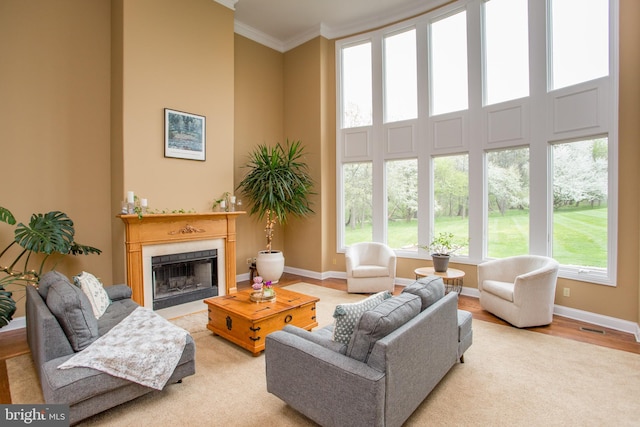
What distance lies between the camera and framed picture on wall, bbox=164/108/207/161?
4438mm

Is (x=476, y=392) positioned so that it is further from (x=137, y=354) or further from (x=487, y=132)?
(x=487, y=132)

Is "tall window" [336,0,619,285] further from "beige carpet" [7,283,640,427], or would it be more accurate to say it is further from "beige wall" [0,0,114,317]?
"beige wall" [0,0,114,317]

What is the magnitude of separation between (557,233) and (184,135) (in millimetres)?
5378

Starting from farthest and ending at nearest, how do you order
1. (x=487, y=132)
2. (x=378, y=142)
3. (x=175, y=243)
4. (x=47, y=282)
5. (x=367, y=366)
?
(x=378, y=142), (x=487, y=132), (x=175, y=243), (x=47, y=282), (x=367, y=366)

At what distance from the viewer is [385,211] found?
19.6 feet

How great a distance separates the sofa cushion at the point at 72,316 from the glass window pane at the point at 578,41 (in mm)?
5803

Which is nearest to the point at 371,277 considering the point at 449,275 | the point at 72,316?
the point at 449,275

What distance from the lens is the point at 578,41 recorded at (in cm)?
405

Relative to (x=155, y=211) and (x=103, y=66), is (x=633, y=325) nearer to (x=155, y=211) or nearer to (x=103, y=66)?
(x=155, y=211)

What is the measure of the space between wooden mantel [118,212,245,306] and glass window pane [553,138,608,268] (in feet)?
15.3

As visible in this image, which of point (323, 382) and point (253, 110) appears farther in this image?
point (253, 110)

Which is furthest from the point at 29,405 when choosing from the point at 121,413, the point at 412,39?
the point at 412,39

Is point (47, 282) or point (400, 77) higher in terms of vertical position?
point (400, 77)

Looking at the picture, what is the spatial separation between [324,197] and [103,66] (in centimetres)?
401
